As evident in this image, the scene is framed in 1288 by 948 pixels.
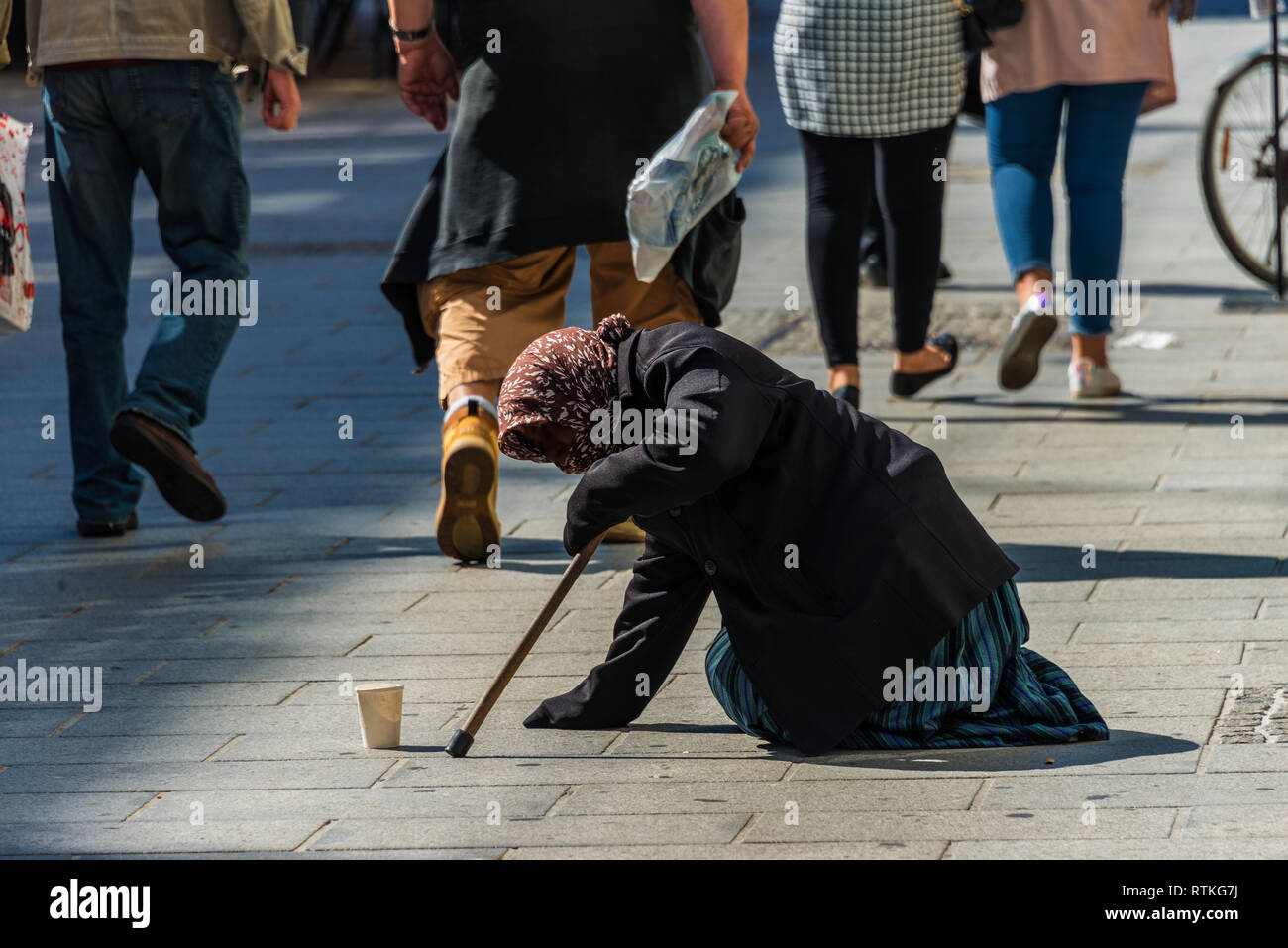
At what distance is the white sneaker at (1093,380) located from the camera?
670cm

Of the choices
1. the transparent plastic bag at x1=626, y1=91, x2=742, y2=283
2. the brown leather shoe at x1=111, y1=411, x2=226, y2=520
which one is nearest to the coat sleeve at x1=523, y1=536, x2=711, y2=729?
the transparent plastic bag at x1=626, y1=91, x2=742, y2=283

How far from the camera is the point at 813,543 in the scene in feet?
12.2

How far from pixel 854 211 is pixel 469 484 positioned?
1.82 meters

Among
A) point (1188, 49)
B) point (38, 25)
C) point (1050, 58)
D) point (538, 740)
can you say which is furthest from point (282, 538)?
point (1188, 49)

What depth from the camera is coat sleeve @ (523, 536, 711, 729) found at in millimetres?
3902

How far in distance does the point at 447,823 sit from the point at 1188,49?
50.5ft


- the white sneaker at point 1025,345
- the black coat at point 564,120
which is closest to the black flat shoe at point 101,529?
the black coat at point 564,120

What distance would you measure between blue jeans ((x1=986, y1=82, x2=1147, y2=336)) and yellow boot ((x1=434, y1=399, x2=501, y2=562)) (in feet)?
7.36

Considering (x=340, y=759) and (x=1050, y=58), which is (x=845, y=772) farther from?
(x=1050, y=58)

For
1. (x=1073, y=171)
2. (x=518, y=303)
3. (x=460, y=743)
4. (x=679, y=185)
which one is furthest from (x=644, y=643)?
(x=1073, y=171)

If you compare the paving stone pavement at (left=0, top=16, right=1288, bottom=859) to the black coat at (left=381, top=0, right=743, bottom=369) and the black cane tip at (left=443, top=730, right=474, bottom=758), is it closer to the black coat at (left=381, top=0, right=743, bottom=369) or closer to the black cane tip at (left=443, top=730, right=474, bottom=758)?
the black cane tip at (left=443, top=730, right=474, bottom=758)

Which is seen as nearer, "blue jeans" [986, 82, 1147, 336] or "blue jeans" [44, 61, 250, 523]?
"blue jeans" [44, 61, 250, 523]

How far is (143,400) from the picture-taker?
5203 mm

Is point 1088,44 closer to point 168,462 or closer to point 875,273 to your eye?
point 875,273
